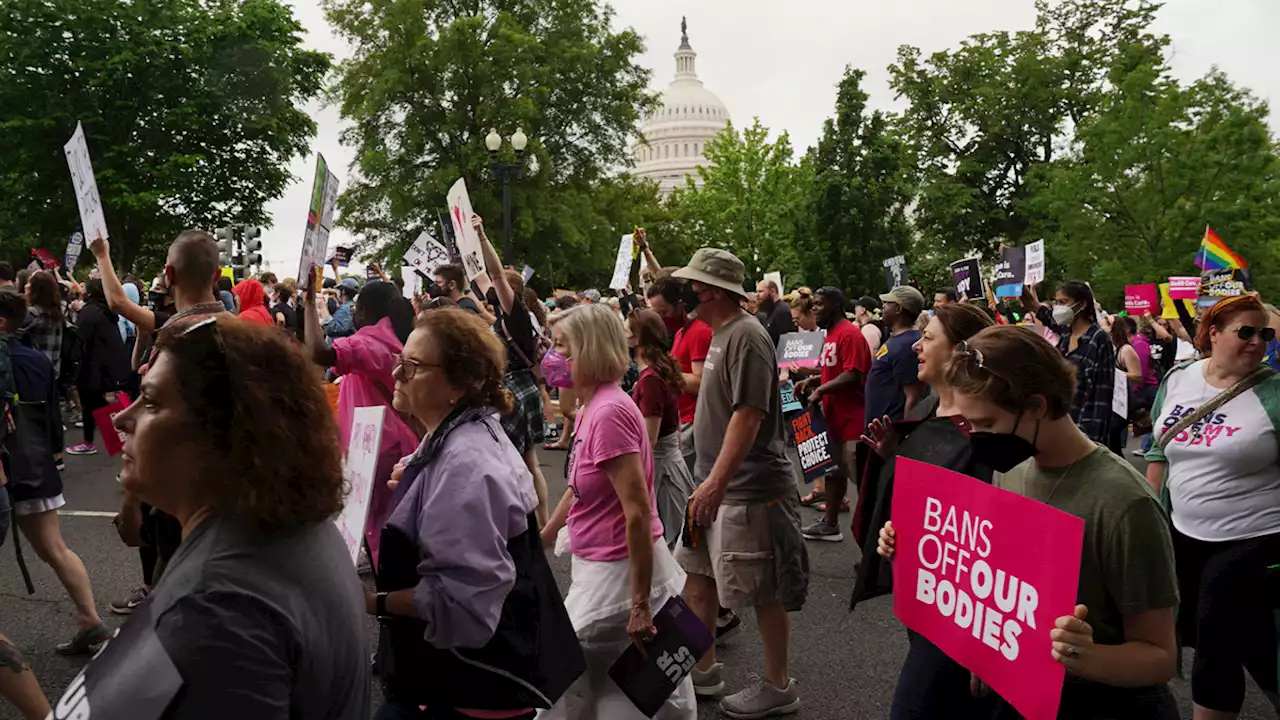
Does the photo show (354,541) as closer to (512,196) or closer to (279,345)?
(279,345)

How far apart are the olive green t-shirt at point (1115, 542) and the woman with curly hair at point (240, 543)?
5.45ft

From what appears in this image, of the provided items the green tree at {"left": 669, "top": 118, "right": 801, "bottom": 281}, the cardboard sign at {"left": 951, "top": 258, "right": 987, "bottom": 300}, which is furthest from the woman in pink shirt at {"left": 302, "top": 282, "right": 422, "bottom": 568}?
the green tree at {"left": 669, "top": 118, "right": 801, "bottom": 281}

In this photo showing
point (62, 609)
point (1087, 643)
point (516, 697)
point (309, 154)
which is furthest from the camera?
point (309, 154)

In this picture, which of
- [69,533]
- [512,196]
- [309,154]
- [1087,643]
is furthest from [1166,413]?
[309,154]

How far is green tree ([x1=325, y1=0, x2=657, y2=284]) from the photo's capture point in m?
33.5

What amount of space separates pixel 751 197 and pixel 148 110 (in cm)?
2921

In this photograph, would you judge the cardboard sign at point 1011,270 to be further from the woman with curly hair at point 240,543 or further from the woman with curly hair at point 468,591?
the woman with curly hair at point 240,543

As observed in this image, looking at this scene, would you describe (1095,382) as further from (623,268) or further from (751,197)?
(751,197)

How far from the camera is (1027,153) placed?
4184 cm

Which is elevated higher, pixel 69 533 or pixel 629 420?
pixel 629 420

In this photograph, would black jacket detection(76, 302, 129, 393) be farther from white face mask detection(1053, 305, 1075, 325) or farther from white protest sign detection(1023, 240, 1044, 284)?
white protest sign detection(1023, 240, 1044, 284)

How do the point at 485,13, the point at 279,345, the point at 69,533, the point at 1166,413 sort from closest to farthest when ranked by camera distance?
1. the point at 279,345
2. the point at 1166,413
3. the point at 69,533
4. the point at 485,13

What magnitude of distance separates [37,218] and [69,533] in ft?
98.8

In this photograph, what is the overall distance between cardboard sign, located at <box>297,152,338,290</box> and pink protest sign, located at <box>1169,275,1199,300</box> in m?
14.4
